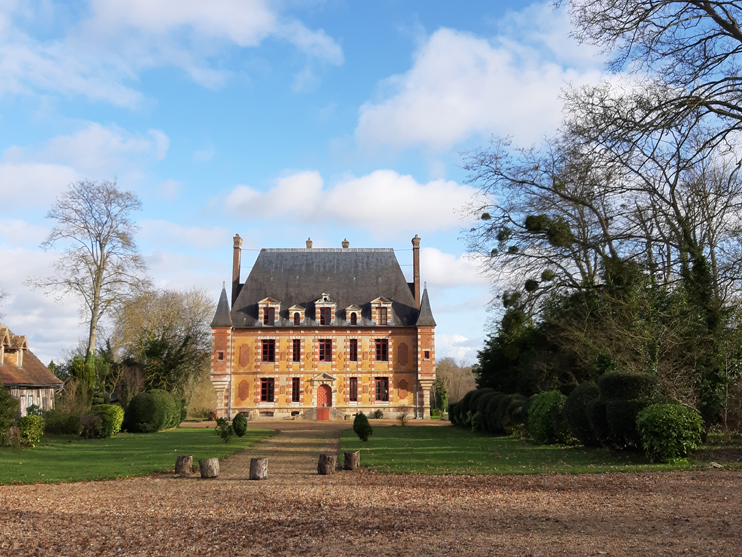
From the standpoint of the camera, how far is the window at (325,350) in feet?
123

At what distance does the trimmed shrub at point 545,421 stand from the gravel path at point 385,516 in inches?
250

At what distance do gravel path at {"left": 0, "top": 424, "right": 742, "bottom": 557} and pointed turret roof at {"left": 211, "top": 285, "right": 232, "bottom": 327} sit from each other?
25852mm

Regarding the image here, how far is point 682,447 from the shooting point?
38.1 feet

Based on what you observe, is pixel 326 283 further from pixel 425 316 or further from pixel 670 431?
pixel 670 431

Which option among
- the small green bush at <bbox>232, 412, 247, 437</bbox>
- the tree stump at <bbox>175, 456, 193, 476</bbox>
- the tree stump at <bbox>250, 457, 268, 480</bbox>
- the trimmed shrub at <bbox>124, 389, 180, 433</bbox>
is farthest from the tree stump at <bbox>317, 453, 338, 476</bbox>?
the trimmed shrub at <bbox>124, 389, 180, 433</bbox>

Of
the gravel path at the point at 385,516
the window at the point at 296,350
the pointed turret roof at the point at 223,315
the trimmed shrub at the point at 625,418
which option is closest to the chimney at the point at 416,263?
the window at the point at 296,350

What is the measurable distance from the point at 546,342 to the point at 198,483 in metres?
15.1

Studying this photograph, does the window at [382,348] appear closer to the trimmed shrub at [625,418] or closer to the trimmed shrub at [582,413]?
the trimmed shrub at [582,413]

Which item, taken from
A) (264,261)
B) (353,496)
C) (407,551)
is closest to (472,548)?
(407,551)

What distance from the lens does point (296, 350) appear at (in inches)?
1479

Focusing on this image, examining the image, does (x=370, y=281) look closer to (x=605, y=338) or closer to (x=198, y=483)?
(x=605, y=338)

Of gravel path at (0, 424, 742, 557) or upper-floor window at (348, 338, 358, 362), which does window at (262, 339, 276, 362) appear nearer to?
upper-floor window at (348, 338, 358, 362)

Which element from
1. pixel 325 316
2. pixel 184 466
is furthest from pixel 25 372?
pixel 184 466

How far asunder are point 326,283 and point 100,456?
24251 mm
